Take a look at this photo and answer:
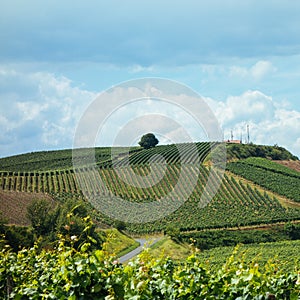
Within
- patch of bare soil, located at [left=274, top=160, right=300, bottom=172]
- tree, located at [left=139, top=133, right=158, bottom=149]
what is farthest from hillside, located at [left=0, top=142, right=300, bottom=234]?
tree, located at [left=139, top=133, right=158, bottom=149]

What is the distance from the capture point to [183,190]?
70.3 meters

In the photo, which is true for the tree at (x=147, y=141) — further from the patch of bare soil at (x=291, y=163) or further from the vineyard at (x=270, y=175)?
the patch of bare soil at (x=291, y=163)

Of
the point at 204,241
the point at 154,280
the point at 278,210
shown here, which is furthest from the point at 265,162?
the point at 154,280

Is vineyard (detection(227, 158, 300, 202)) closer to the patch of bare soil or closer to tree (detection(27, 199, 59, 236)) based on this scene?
the patch of bare soil

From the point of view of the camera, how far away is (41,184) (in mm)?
69938

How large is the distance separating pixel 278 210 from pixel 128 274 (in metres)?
59.2

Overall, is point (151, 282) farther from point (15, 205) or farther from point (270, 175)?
point (270, 175)

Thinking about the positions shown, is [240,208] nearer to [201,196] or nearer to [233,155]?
[201,196]

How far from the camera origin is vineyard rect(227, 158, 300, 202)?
73.0m

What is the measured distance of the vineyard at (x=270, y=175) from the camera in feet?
240

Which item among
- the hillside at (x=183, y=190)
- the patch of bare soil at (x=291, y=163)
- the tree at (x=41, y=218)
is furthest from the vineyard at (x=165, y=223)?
the tree at (x=41, y=218)

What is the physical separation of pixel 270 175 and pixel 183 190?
15.8 m

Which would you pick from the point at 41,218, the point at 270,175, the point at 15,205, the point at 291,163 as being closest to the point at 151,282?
the point at 41,218

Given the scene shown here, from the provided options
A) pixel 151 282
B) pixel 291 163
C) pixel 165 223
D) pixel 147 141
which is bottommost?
pixel 165 223
